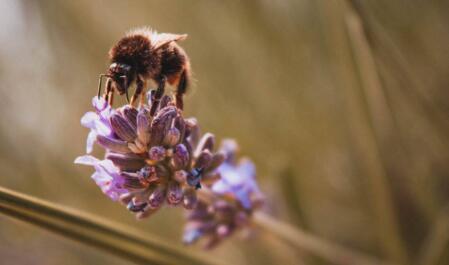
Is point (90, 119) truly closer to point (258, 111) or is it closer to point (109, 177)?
point (109, 177)

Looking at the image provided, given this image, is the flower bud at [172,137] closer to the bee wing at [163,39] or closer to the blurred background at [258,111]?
the bee wing at [163,39]

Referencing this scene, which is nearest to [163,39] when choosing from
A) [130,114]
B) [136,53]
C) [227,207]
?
[136,53]

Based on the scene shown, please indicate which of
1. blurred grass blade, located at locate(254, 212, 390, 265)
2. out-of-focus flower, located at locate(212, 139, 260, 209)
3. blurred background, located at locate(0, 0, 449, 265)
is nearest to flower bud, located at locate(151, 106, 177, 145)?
out-of-focus flower, located at locate(212, 139, 260, 209)

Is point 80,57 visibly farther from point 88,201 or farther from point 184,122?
point 184,122

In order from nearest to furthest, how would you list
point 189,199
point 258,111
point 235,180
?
point 189,199 → point 235,180 → point 258,111

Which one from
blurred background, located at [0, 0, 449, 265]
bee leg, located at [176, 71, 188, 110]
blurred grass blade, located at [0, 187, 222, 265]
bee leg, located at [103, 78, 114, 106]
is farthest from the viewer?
blurred background, located at [0, 0, 449, 265]

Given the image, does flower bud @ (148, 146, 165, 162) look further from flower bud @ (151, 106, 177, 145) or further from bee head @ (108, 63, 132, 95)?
bee head @ (108, 63, 132, 95)
